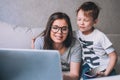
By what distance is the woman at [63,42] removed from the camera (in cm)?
102

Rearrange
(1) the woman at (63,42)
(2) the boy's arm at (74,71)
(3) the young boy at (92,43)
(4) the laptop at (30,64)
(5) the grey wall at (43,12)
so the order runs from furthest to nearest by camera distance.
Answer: (5) the grey wall at (43,12) → (3) the young boy at (92,43) → (1) the woman at (63,42) → (2) the boy's arm at (74,71) → (4) the laptop at (30,64)

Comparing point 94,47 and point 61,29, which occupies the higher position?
point 61,29

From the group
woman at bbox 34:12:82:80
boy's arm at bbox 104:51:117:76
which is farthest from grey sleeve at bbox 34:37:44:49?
boy's arm at bbox 104:51:117:76

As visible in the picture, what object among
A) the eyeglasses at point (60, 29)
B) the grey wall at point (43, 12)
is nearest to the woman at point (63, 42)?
the eyeglasses at point (60, 29)

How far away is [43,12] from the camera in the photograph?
149 centimetres

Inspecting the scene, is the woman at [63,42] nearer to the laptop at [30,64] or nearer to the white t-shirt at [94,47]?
the white t-shirt at [94,47]

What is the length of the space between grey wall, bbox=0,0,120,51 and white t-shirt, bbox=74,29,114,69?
0.36 metres

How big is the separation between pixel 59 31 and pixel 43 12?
504 millimetres

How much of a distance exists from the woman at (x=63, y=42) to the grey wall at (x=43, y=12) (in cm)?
40

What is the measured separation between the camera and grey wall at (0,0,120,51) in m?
1.40

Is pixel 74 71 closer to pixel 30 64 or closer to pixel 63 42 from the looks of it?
pixel 63 42

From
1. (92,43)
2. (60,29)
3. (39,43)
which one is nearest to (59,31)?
(60,29)

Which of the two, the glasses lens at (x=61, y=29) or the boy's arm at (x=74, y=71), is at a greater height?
the glasses lens at (x=61, y=29)

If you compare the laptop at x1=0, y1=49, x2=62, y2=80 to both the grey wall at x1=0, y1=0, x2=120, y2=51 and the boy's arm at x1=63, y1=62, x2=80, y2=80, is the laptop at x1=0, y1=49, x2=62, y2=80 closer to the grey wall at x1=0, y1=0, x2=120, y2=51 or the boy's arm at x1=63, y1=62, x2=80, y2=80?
the boy's arm at x1=63, y1=62, x2=80, y2=80
